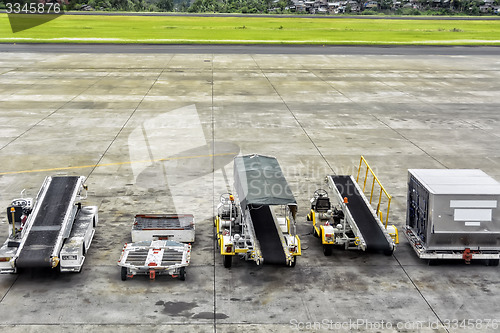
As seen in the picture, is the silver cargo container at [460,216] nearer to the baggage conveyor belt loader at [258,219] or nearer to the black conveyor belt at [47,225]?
the baggage conveyor belt loader at [258,219]

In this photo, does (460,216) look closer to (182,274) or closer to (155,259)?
(182,274)

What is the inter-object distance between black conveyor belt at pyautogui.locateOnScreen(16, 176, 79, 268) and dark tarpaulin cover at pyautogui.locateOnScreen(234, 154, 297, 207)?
Result: 5.12 meters

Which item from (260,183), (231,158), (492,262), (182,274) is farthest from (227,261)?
(231,158)

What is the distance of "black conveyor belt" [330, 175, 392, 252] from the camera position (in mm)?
16281

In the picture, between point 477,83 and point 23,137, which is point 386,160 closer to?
point 23,137

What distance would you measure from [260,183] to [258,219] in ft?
4.39

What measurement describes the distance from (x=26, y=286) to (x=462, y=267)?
38.1 feet

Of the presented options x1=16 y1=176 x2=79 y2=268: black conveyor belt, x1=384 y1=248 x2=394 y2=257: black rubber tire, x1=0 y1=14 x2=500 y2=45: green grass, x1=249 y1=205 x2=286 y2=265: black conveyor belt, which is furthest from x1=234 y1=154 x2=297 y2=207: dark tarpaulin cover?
x1=0 y1=14 x2=500 y2=45: green grass

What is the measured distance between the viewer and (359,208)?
18172mm

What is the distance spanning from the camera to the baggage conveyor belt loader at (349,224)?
16453mm

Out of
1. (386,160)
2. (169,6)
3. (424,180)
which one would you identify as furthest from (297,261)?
(169,6)

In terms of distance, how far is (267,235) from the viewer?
54.2ft

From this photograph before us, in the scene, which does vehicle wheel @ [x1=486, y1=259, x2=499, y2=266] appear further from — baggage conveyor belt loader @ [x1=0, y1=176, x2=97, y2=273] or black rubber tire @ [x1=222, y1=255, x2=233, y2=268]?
baggage conveyor belt loader @ [x1=0, y1=176, x2=97, y2=273]

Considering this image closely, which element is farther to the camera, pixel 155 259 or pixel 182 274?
pixel 155 259
